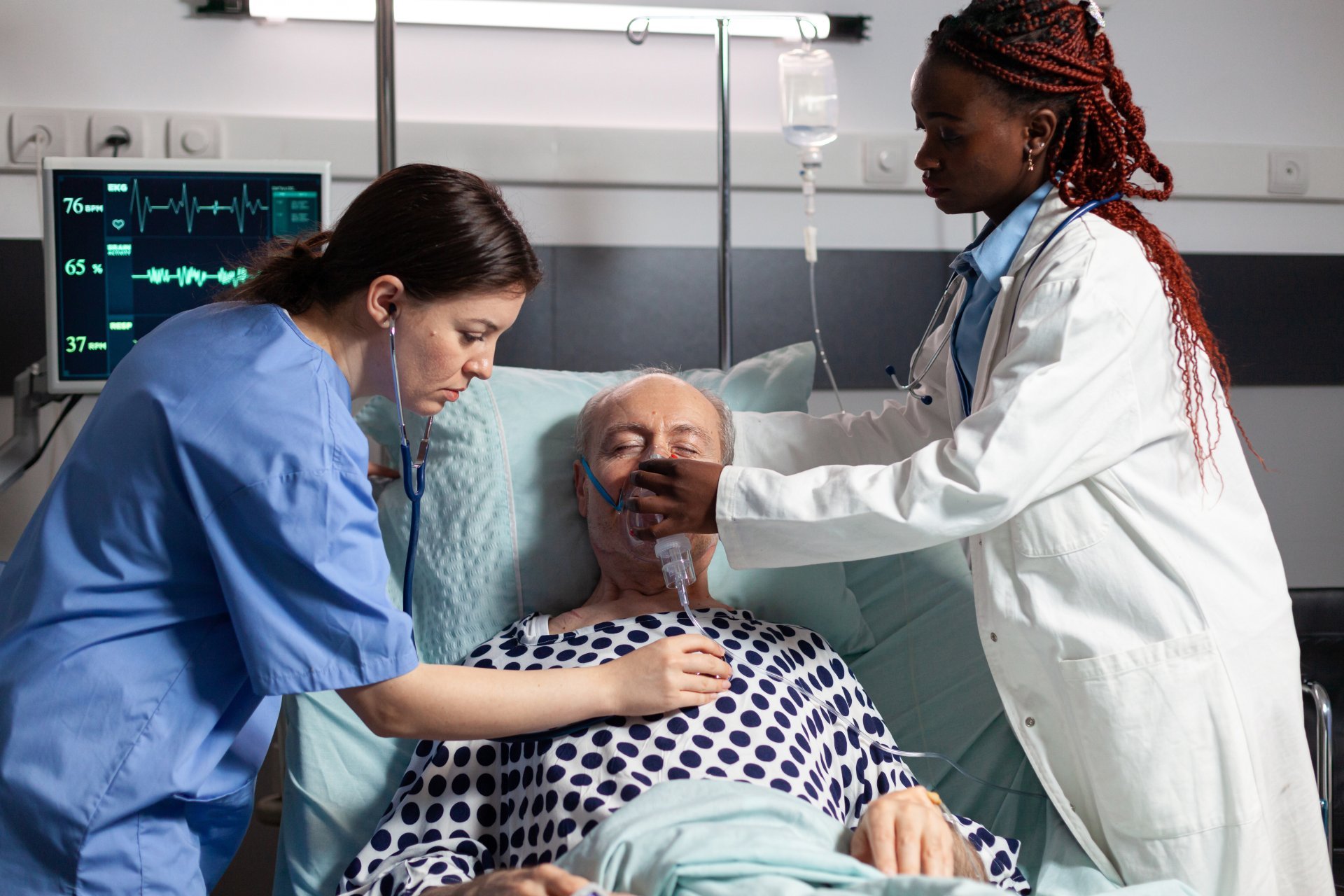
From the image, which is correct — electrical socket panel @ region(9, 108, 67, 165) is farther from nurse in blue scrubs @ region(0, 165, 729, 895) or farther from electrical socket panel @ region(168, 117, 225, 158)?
nurse in blue scrubs @ region(0, 165, 729, 895)

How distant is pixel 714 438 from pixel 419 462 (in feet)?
1.67

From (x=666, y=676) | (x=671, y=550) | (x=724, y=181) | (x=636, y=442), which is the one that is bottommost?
(x=666, y=676)

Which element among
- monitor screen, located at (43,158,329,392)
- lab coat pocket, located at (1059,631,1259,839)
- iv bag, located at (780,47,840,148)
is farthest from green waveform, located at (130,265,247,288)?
lab coat pocket, located at (1059,631,1259,839)

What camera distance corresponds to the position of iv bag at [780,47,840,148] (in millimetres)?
2475

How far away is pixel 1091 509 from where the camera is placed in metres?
1.40

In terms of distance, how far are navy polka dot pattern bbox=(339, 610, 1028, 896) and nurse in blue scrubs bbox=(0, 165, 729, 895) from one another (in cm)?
17

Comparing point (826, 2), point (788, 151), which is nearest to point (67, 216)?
point (788, 151)

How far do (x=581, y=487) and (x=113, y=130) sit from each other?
1.50 metres

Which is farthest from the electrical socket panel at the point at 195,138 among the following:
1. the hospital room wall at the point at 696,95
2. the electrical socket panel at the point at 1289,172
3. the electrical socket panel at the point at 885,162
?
the electrical socket panel at the point at 1289,172

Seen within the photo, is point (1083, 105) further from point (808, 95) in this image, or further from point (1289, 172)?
point (1289, 172)

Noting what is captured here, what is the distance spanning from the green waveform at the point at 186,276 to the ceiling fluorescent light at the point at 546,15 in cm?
55

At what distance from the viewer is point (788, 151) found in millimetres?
2771

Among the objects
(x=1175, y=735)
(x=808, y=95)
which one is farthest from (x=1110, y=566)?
(x=808, y=95)

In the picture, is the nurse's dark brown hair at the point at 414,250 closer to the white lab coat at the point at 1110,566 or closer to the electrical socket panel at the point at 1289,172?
the white lab coat at the point at 1110,566
